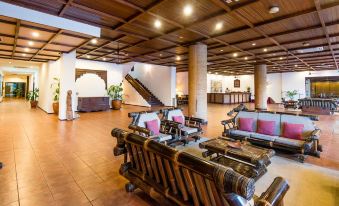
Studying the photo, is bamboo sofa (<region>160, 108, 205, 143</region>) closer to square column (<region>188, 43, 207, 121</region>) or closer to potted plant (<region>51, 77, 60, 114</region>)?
square column (<region>188, 43, 207, 121</region>)

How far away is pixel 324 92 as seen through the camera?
17.0 metres

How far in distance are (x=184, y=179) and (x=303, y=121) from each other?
12.3 feet

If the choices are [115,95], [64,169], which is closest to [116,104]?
[115,95]

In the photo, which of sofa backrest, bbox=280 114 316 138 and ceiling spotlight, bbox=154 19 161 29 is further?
ceiling spotlight, bbox=154 19 161 29

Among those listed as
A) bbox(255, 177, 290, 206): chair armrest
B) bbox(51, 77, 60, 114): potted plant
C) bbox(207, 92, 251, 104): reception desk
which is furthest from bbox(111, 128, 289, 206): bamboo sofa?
bbox(207, 92, 251, 104): reception desk

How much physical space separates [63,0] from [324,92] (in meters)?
21.6

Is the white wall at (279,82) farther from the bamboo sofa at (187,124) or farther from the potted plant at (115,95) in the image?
the bamboo sofa at (187,124)

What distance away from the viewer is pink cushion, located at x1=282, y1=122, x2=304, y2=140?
3.92 meters

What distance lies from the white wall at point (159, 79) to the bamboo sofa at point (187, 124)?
847 cm

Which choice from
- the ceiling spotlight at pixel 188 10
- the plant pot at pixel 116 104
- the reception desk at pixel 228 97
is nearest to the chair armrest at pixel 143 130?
the ceiling spotlight at pixel 188 10

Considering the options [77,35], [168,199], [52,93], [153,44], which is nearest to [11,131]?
[77,35]

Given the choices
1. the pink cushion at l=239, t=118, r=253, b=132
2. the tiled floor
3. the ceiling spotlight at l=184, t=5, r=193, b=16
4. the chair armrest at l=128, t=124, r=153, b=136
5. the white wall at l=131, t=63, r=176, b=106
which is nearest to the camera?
the tiled floor

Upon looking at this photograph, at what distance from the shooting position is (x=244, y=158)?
111 inches

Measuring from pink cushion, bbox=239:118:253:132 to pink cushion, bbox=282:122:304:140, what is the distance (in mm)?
750
